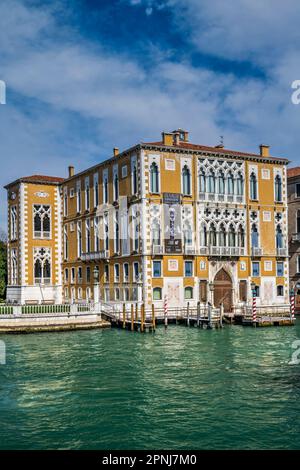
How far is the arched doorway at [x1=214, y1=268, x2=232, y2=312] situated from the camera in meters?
34.4

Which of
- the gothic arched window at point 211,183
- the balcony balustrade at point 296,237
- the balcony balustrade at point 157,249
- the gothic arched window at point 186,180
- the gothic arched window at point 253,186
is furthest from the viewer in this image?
the balcony balustrade at point 296,237

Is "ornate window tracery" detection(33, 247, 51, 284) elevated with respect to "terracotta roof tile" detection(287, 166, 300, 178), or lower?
lower

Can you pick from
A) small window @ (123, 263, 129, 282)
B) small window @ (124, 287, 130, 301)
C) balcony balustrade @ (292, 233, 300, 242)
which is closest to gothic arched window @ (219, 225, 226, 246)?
small window @ (123, 263, 129, 282)

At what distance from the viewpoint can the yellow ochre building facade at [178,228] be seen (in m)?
32.7

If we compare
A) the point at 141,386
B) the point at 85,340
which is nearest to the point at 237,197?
the point at 85,340

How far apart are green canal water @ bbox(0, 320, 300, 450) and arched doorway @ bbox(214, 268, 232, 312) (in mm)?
10837

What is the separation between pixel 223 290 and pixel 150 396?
20722 mm

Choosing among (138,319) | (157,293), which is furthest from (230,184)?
(138,319)

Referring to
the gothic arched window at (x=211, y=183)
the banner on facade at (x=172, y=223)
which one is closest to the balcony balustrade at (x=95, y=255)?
the banner on facade at (x=172, y=223)

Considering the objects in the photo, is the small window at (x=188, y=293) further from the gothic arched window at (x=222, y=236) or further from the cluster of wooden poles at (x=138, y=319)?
the gothic arched window at (x=222, y=236)

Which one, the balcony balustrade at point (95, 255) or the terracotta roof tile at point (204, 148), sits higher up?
the terracotta roof tile at point (204, 148)

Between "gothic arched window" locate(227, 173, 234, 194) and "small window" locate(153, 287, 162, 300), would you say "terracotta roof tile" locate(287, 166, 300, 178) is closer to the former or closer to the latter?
"gothic arched window" locate(227, 173, 234, 194)

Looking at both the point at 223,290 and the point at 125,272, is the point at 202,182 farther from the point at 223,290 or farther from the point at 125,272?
the point at 125,272

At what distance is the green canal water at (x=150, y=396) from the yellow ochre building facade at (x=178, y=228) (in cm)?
988
